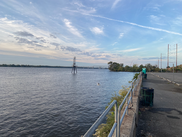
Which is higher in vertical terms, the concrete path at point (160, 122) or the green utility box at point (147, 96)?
the green utility box at point (147, 96)

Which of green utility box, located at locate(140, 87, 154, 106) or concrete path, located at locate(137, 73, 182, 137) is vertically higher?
green utility box, located at locate(140, 87, 154, 106)

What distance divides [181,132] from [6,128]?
35.9 ft

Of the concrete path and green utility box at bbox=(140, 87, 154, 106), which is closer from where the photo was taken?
the concrete path

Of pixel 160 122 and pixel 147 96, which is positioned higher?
pixel 147 96

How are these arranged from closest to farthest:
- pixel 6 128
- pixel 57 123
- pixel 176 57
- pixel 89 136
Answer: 1. pixel 89 136
2. pixel 6 128
3. pixel 57 123
4. pixel 176 57

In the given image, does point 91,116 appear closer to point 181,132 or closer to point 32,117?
point 32,117

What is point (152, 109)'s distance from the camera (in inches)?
301

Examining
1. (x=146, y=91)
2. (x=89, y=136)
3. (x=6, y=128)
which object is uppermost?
(x=89, y=136)

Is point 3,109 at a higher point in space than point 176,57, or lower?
lower

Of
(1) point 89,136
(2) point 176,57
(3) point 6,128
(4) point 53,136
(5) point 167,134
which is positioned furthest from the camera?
(2) point 176,57

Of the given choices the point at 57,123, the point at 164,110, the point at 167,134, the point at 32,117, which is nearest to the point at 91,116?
the point at 57,123

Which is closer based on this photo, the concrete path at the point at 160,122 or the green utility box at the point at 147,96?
the concrete path at the point at 160,122

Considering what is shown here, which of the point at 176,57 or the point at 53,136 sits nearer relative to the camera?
the point at 53,136

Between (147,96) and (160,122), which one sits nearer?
(160,122)
